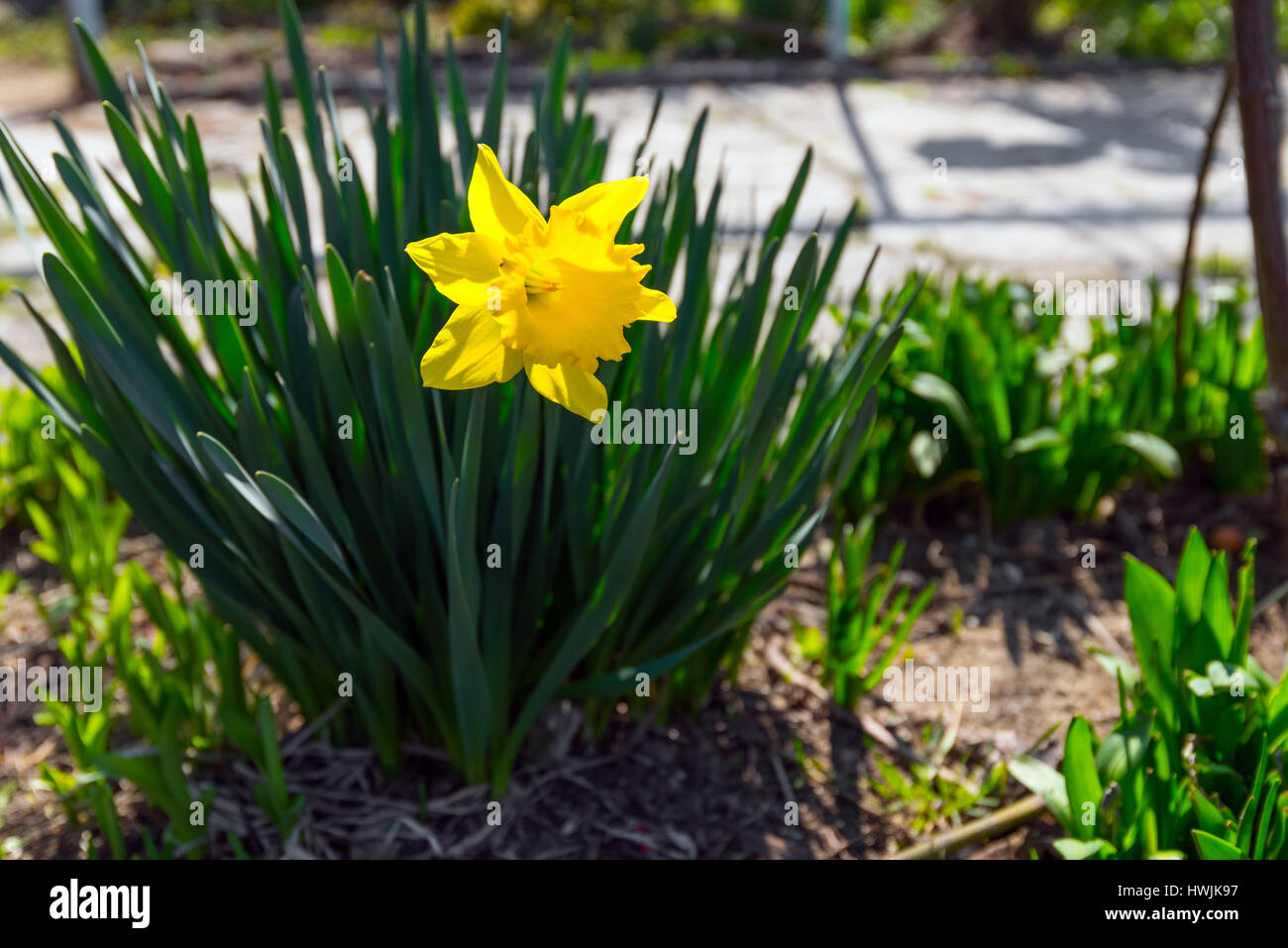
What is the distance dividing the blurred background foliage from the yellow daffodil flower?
17.9 feet

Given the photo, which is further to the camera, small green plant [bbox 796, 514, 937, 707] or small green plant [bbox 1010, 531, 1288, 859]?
small green plant [bbox 796, 514, 937, 707]

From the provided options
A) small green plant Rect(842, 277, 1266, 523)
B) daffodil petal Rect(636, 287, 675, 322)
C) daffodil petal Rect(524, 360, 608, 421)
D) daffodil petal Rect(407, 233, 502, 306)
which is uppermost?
daffodil petal Rect(407, 233, 502, 306)

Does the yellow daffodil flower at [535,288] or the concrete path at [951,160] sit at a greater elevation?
the concrete path at [951,160]

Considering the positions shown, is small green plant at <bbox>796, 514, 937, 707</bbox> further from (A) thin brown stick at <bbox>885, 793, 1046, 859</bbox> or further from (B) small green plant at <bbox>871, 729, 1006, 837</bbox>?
(A) thin brown stick at <bbox>885, 793, 1046, 859</bbox>

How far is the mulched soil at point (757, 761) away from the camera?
1524 millimetres

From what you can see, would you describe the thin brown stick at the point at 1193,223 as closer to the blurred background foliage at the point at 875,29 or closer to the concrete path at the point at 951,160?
the concrete path at the point at 951,160

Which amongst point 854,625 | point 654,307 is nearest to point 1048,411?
point 854,625

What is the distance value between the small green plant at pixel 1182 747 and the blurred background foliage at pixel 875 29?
5.06 metres

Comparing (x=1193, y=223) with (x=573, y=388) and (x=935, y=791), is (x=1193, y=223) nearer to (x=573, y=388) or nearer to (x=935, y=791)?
(x=935, y=791)

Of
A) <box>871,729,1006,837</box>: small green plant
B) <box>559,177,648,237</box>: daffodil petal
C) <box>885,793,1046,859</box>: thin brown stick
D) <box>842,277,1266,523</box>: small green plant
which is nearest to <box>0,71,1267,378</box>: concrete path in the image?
<box>842,277,1266,523</box>: small green plant

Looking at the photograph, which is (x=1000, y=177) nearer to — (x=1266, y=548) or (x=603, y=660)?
(x=1266, y=548)

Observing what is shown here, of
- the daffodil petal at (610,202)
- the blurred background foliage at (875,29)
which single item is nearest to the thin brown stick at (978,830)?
the daffodil petal at (610,202)

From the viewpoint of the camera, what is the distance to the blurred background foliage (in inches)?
251

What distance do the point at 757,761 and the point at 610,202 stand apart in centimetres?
95
